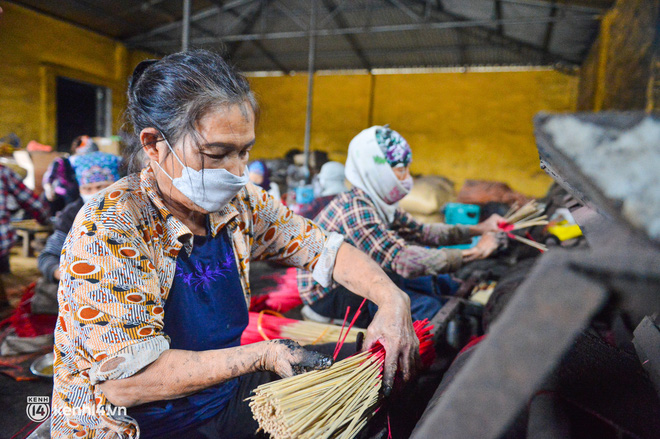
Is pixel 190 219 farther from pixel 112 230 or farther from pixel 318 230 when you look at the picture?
pixel 318 230

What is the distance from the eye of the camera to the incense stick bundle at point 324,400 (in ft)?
2.90

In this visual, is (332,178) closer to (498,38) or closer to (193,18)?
(498,38)

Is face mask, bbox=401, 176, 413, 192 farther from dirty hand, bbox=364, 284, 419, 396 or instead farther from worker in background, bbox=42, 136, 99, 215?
worker in background, bbox=42, 136, 99, 215

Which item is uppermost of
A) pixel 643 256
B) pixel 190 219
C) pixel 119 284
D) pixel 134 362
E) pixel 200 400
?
pixel 643 256

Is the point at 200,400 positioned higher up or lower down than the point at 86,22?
lower down

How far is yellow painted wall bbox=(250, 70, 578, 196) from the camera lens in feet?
32.5

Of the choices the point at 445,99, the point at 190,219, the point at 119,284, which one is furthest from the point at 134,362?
the point at 445,99

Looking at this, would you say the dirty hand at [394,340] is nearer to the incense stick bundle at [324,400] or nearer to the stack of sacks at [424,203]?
the incense stick bundle at [324,400]

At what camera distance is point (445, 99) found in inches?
419

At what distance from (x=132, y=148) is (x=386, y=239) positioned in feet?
4.82

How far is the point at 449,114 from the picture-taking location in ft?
35.0

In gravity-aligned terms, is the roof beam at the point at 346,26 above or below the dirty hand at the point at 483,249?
above

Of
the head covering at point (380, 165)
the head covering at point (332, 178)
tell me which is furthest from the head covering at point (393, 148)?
the head covering at point (332, 178)

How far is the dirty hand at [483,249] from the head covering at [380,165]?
0.57 meters
